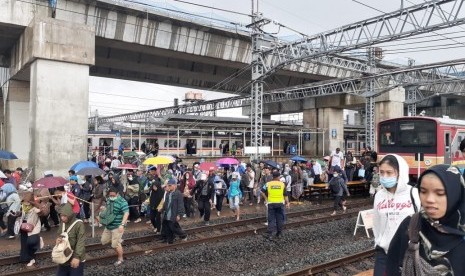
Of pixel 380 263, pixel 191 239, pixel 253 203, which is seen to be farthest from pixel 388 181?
pixel 253 203

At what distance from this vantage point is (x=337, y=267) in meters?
7.98

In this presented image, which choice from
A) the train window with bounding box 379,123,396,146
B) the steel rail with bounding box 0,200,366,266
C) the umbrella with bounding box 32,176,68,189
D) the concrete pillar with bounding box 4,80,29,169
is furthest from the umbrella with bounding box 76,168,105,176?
the concrete pillar with bounding box 4,80,29,169

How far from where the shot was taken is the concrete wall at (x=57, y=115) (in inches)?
659

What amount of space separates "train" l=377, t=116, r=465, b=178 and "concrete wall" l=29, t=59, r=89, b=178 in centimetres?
1346

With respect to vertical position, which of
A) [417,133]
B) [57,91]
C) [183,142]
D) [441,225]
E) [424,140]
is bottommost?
[441,225]

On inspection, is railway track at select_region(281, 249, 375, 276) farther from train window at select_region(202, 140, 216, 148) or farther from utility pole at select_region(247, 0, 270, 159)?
train window at select_region(202, 140, 216, 148)

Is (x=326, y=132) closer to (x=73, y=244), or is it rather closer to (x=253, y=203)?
(x=253, y=203)

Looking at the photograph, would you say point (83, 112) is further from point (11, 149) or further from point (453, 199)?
point (453, 199)

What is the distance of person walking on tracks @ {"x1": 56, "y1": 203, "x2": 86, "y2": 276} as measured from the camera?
18.0 feet

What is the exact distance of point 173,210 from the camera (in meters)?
9.57

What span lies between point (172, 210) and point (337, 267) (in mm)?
3967

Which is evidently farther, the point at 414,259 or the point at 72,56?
the point at 72,56

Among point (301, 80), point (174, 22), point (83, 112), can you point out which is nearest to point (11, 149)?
point (83, 112)

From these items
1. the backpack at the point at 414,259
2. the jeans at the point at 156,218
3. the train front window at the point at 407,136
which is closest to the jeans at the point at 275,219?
the jeans at the point at 156,218
